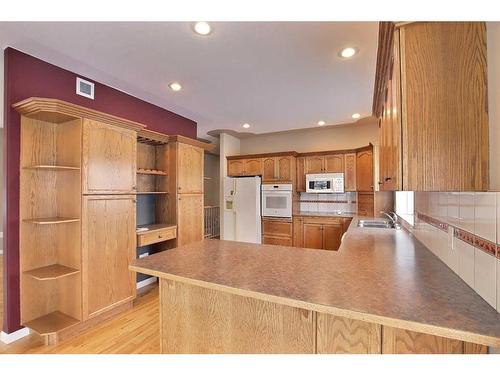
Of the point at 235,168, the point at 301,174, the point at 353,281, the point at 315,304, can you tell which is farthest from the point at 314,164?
the point at 315,304

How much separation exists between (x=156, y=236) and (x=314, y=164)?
328 centimetres

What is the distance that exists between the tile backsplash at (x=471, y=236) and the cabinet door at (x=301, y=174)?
3.41m

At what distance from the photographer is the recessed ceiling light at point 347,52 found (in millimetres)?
2079

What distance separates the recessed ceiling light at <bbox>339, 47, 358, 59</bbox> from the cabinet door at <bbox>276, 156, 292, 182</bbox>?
2789 mm

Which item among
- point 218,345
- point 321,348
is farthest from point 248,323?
point 321,348

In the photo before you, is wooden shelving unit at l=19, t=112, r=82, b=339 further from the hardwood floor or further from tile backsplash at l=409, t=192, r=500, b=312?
tile backsplash at l=409, t=192, r=500, b=312

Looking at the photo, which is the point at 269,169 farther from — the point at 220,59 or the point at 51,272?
the point at 51,272

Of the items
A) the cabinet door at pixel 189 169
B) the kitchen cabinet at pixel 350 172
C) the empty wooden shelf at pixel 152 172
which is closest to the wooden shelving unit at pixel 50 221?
the empty wooden shelf at pixel 152 172

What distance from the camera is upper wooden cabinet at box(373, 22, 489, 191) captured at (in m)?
0.89

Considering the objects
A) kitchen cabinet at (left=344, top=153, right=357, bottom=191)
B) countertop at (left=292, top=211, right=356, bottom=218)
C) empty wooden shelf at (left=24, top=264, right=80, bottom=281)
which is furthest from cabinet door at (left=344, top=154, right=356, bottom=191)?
empty wooden shelf at (left=24, top=264, right=80, bottom=281)

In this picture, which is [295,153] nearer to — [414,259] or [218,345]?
[414,259]

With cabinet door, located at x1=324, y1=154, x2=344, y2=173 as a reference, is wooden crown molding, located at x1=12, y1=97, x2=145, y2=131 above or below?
above

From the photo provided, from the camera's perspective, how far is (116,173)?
2434mm

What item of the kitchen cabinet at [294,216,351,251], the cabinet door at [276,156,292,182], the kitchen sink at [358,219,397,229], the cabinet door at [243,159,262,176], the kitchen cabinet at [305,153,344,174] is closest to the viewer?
the kitchen sink at [358,219,397,229]
